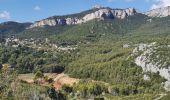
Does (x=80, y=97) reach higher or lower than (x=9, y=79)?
lower

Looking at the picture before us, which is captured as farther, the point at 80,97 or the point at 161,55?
the point at 161,55

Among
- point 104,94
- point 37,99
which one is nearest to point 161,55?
point 104,94

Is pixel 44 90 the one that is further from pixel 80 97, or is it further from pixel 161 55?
pixel 161 55

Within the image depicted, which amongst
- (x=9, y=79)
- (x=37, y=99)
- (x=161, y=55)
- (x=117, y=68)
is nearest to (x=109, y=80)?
(x=117, y=68)

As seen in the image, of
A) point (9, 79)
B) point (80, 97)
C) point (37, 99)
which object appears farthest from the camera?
point (80, 97)

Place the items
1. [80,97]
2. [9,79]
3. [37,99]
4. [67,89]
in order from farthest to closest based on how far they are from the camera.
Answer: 1. [67,89]
2. [80,97]
3. [37,99]
4. [9,79]

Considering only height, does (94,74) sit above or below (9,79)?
below

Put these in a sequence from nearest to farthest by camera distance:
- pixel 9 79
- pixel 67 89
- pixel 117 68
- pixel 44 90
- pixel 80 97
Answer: pixel 9 79 → pixel 44 90 → pixel 80 97 → pixel 67 89 → pixel 117 68

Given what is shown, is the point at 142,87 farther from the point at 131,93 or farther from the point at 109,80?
the point at 109,80

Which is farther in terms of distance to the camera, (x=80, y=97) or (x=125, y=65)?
(x=125, y=65)
